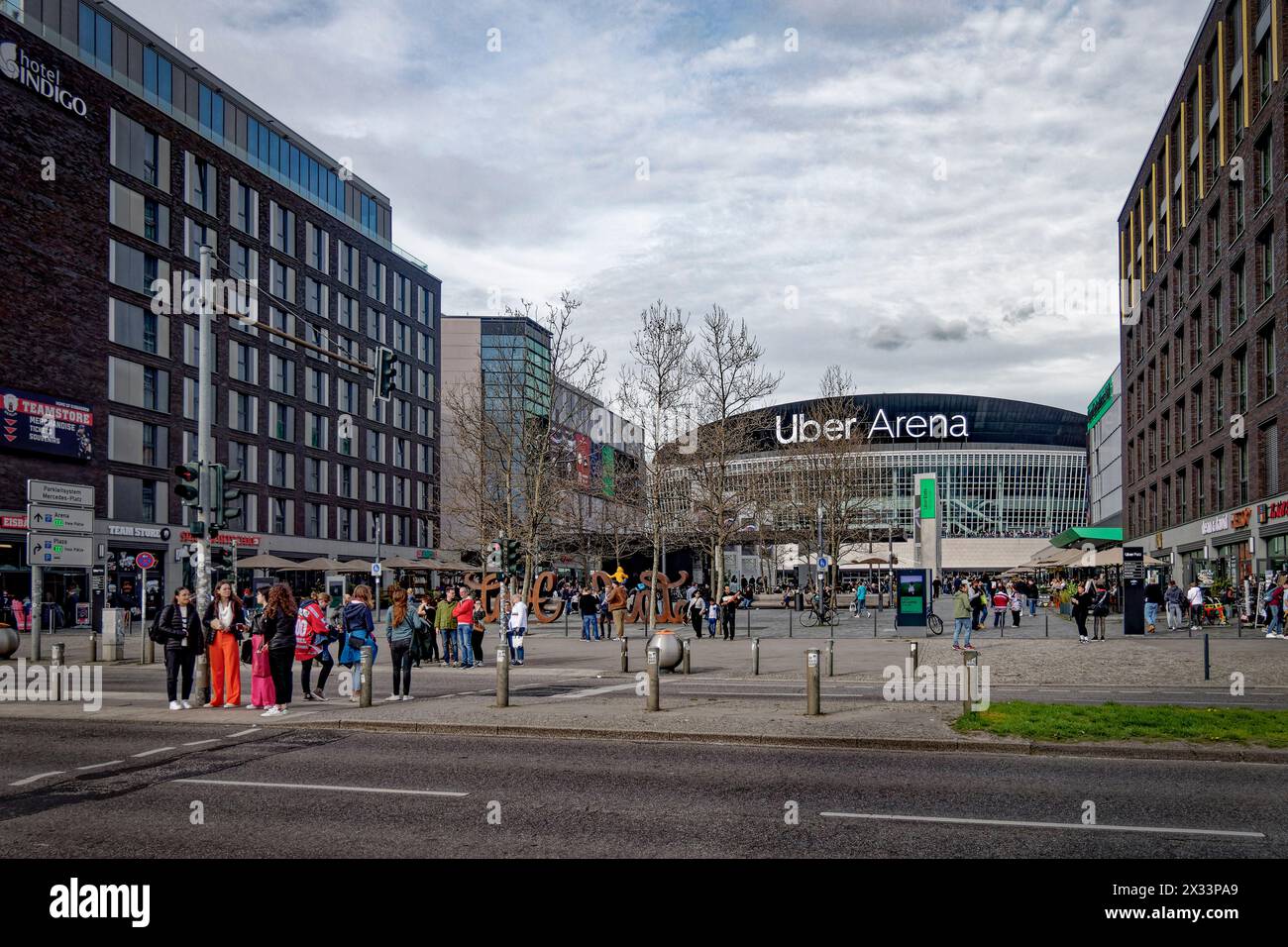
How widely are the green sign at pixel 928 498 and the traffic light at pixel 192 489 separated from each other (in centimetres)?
3327

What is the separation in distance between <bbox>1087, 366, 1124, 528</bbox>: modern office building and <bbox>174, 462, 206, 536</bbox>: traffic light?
80.7 m

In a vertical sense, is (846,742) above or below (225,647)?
below

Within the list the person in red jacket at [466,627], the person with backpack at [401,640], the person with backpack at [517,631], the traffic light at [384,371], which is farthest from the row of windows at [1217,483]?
the person with backpack at [401,640]

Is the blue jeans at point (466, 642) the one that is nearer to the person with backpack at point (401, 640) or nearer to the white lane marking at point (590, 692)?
the white lane marking at point (590, 692)

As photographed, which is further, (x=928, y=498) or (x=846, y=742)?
(x=928, y=498)

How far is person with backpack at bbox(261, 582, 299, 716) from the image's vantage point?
51.2 ft

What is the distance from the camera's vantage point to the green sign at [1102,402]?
96006 millimetres

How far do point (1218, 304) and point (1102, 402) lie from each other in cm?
5735

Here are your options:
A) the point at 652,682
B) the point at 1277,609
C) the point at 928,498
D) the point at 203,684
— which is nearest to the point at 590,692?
the point at 652,682

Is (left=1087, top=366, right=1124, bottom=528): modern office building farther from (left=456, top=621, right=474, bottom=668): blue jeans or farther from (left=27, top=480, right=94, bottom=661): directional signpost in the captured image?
(left=27, top=480, right=94, bottom=661): directional signpost

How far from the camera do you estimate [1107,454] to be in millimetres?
97750

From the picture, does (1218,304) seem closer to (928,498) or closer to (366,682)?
(928,498)
